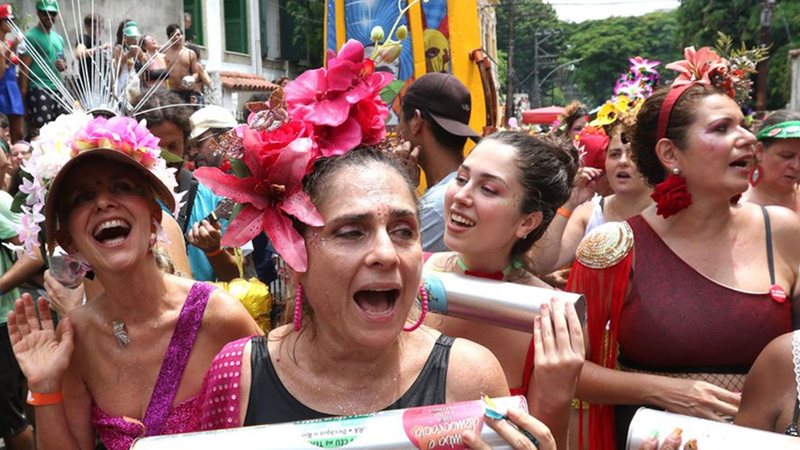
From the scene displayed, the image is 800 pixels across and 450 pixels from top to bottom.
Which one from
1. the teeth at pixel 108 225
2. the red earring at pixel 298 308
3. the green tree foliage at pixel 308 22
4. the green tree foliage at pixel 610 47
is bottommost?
the red earring at pixel 298 308

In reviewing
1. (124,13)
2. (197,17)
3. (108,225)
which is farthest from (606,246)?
(197,17)

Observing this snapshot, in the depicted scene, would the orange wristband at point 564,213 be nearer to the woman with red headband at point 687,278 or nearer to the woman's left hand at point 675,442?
the woman with red headband at point 687,278

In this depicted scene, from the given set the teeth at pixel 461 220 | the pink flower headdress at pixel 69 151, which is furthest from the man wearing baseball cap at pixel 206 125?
the teeth at pixel 461 220

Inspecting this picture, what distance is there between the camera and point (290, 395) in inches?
79.4

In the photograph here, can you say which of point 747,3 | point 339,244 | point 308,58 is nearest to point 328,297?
point 339,244

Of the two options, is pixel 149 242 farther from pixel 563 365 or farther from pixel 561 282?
pixel 561 282

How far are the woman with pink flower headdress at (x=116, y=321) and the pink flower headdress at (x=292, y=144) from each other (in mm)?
698

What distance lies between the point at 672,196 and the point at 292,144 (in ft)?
5.15

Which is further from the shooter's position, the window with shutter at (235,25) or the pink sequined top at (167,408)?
the window with shutter at (235,25)

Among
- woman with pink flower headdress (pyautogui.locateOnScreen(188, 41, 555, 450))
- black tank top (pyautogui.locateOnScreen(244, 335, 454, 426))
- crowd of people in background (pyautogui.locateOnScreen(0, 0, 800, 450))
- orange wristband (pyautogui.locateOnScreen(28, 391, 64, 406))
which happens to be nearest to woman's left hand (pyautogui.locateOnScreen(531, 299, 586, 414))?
crowd of people in background (pyautogui.locateOnScreen(0, 0, 800, 450))

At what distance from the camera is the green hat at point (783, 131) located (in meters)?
4.55

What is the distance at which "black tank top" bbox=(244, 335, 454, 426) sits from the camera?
1.98m

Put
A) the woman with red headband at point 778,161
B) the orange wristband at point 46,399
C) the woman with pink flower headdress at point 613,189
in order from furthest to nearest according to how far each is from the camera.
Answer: the woman with red headband at point 778,161 → the woman with pink flower headdress at point 613,189 → the orange wristband at point 46,399

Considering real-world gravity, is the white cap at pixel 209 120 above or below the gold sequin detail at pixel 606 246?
above
